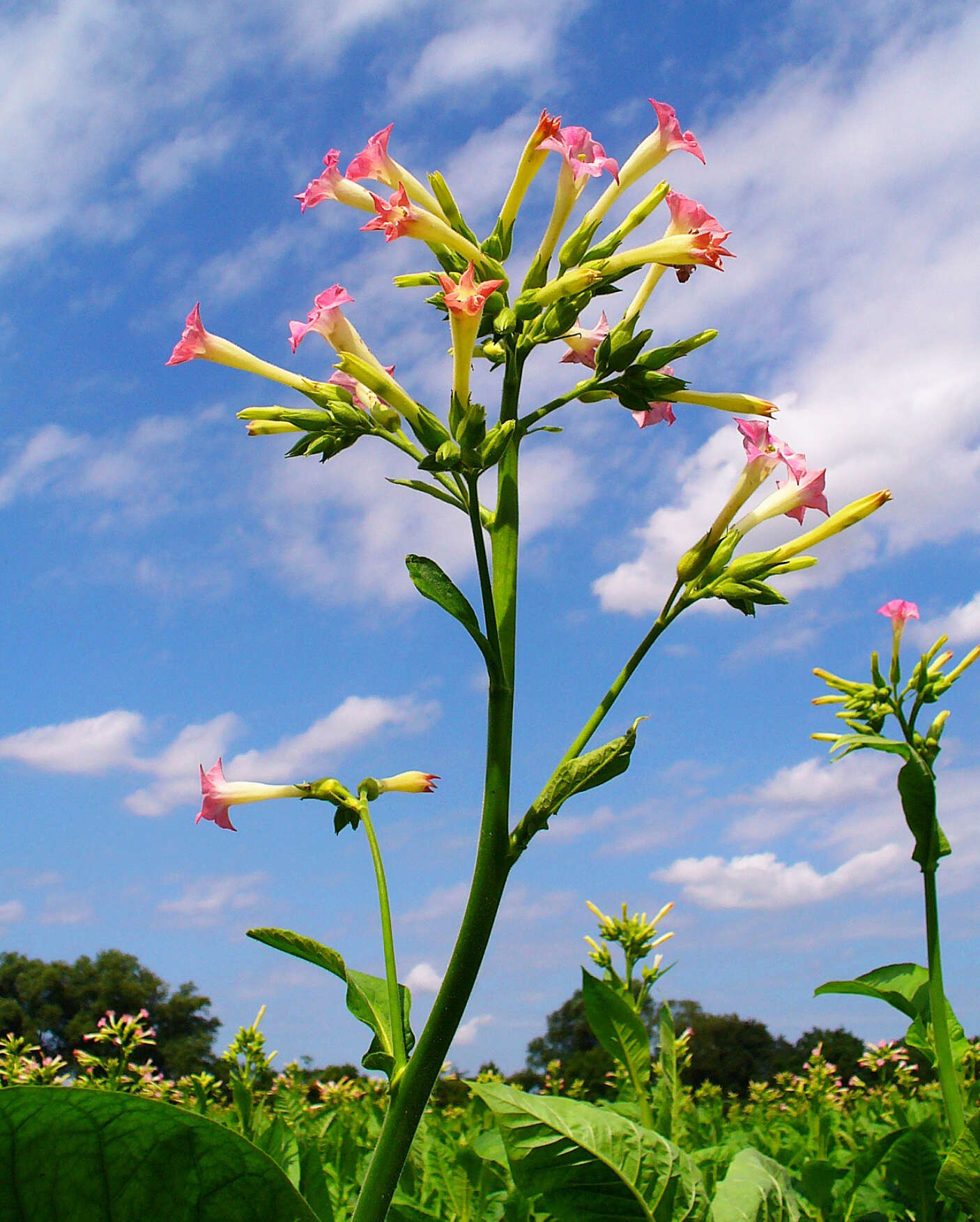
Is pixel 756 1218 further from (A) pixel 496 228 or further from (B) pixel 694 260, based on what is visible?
(A) pixel 496 228

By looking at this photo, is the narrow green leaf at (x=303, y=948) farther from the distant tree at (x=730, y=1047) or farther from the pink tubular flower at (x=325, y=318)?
the distant tree at (x=730, y=1047)

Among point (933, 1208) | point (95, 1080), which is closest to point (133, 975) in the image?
point (95, 1080)

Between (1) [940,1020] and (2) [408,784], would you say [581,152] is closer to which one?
(2) [408,784]

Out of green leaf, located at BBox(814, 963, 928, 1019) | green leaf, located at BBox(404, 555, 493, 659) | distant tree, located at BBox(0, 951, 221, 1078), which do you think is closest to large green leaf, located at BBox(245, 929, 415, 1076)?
green leaf, located at BBox(404, 555, 493, 659)

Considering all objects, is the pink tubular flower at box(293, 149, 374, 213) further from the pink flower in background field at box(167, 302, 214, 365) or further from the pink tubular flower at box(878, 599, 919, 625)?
the pink tubular flower at box(878, 599, 919, 625)

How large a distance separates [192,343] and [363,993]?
1887 millimetres

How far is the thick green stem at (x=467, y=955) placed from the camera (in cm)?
173

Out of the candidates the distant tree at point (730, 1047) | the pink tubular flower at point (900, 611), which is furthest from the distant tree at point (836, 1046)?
the pink tubular flower at point (900, 611)

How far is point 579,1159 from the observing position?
7.05 ft

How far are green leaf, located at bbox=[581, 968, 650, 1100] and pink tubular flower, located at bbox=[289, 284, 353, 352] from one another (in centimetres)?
202

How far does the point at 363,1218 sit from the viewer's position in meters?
1.70

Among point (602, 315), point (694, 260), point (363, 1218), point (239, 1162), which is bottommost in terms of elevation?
point (363, 1218)

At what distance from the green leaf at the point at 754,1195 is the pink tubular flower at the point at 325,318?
2.48 m

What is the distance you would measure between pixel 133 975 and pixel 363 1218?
53300mm
